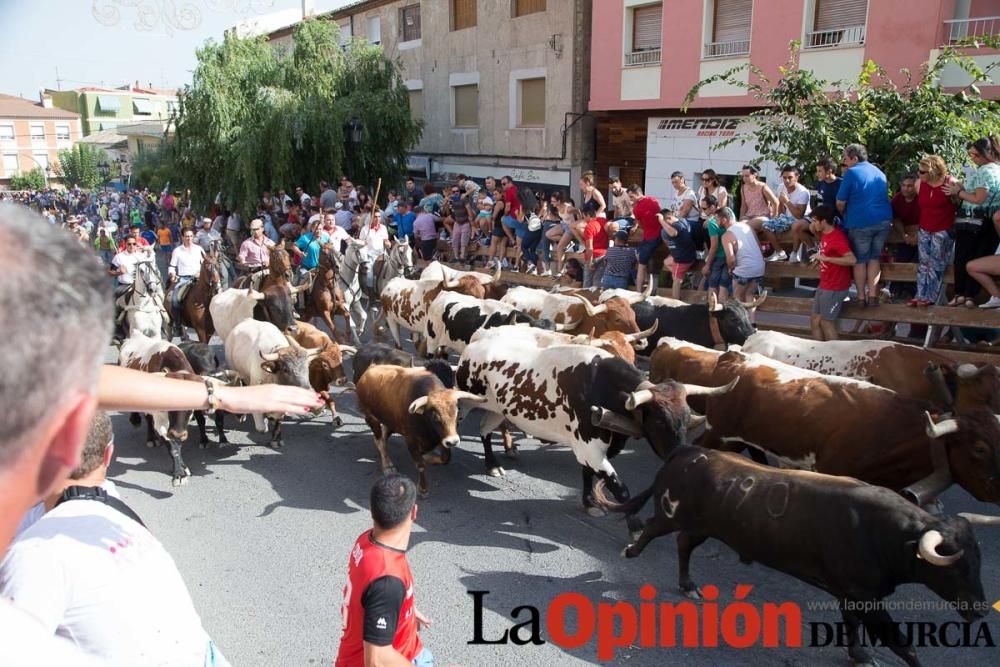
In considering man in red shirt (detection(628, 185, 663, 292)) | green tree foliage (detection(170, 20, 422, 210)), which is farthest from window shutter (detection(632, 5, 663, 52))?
man in red shirt (detection(628, 185, 663, 292))

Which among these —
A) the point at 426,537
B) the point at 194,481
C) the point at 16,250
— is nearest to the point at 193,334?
the point at 194,481

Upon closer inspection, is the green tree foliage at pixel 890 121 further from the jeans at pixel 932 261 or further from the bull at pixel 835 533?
the bull at pixel 835 533

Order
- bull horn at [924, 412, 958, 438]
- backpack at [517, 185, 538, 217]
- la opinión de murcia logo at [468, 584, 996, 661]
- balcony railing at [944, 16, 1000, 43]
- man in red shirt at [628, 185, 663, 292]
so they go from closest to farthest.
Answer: la opinión de murcia logo at [468, 584, 996, 661], bull horn at [924, 412, 958, 438], man in red shirt at [628, 185, 663, 292], balcony railing at [944, 16, 1000, 43], backpack at [517, 185, 538, 217]

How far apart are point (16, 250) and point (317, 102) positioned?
70.6ft

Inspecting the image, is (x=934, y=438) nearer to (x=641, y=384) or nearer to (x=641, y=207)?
(x=641, y=384)

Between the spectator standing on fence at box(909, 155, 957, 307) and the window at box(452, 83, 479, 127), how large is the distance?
1835cm

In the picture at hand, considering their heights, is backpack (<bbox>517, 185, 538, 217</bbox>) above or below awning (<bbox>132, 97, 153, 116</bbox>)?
below

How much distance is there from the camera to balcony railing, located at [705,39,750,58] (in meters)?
16.5

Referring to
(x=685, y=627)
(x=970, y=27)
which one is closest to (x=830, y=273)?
(x=685, y=627)

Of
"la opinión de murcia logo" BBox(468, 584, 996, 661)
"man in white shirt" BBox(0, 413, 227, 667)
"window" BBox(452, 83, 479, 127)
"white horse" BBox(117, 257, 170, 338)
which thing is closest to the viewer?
"man in white shirt" BBox(0, 413, 227, 667)

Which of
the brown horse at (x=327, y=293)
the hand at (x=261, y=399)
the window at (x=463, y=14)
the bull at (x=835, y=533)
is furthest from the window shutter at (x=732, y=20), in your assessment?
the hand at (x=261, y=399)

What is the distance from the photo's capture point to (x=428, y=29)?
2562cm

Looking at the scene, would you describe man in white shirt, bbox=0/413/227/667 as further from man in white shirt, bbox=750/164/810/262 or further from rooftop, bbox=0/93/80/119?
rooftop, bbox=0/93/80/119

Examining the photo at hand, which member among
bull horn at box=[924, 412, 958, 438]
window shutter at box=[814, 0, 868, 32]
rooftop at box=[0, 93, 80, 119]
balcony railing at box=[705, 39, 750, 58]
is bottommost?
bull horn at box=[924, 412, 958, 438]
